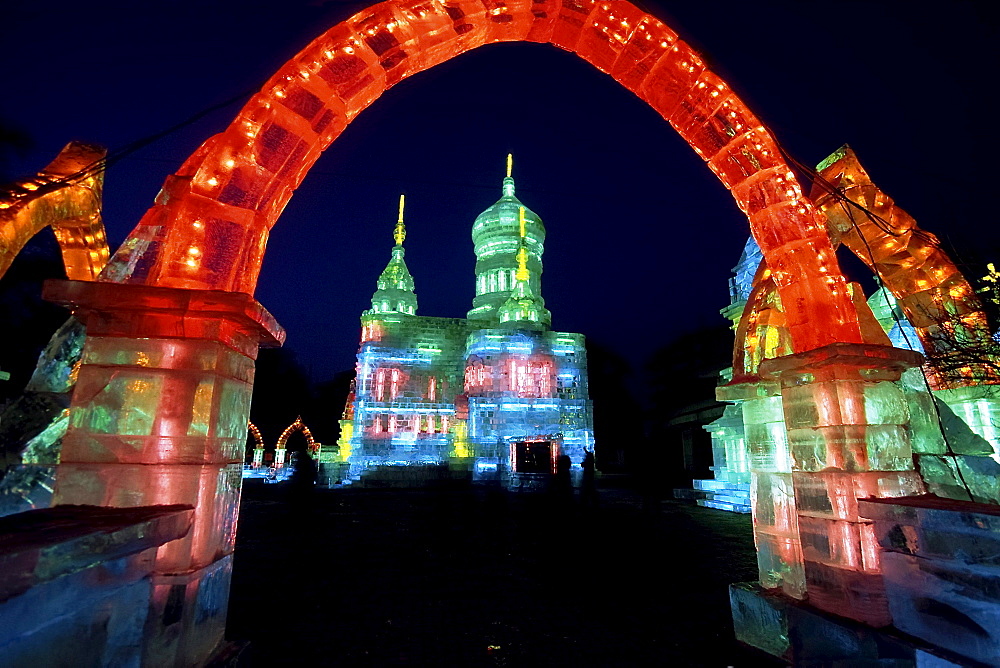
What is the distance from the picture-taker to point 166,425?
9.66ft

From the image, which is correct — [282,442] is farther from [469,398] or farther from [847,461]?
[847,461]

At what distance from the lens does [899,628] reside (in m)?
3.11

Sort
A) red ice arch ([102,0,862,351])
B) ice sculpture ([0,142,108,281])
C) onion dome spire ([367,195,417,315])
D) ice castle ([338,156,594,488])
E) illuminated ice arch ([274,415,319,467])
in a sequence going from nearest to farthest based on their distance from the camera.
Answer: red ice arch ([102,0,862,351])
ice sculpture ([0,142,108,281])
ice castle ([338,156,594,488])
illuminated ice arch ([274,415,319,467])
onion dome spire ([367,195,417,315])

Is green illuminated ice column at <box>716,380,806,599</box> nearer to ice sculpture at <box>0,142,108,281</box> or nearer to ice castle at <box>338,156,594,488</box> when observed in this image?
ice sculpture at <box>0,142,108,281</box>

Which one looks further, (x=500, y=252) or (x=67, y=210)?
(x=500, y=252)

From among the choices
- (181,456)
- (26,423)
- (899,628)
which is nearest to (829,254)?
(899,628)

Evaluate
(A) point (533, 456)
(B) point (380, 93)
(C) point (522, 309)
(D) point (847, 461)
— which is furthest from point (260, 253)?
(C) point (522, 309)

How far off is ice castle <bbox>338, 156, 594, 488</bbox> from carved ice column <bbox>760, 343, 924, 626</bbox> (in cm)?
2061

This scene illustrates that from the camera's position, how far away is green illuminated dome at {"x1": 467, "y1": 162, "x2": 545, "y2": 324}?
4203cm

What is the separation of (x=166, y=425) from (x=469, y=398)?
27284mm

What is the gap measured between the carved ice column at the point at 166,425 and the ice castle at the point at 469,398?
21.4m

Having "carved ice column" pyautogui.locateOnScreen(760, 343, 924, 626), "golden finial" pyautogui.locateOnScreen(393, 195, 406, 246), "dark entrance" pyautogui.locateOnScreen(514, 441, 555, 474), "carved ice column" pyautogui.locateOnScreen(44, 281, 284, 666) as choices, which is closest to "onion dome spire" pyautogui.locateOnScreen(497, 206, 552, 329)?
"dark entrance" pyautogui.locateOnScreen(514, 441, 555, 474)

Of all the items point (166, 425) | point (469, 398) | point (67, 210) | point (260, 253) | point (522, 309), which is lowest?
point (166, 425)

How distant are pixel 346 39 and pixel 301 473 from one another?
502 inches
